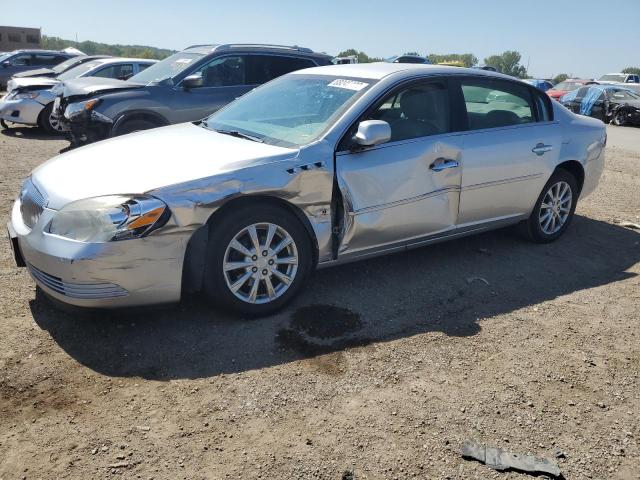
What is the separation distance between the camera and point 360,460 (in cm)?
258

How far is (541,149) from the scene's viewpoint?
5109 millimetres

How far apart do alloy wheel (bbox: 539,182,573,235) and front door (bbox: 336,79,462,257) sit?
4.41 feet

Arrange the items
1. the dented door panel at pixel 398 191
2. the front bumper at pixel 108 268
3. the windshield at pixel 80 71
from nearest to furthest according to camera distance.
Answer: the front bumper at pixel 108 268 → the dented door panel at pixel 398 191 → the windshield at pixel 80 71

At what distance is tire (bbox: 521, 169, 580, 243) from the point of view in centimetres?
538

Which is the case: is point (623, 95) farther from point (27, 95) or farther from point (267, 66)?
point (27, 95)

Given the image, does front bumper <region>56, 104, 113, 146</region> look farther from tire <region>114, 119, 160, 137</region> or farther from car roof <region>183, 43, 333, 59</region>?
car roof <region>183, 43, 333, 59</region>

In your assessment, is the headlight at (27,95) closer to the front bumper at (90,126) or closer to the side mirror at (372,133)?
the front bumper at (90,126)

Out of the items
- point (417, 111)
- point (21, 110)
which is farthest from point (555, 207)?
point (21, 110)

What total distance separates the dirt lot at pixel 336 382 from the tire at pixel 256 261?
153 millimetres

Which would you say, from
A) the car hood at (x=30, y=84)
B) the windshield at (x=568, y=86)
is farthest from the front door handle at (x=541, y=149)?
the windshield at (x=568, y=86)

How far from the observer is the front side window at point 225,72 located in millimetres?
8312

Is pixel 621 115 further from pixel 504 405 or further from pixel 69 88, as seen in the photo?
pixel 504 405

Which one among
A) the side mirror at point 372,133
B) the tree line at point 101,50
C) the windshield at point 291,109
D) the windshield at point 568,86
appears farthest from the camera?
the tree line at point 101,50

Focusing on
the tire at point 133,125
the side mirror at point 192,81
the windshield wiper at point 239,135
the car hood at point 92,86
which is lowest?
the tire at point 133,125
